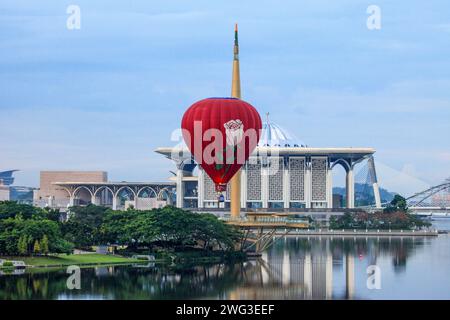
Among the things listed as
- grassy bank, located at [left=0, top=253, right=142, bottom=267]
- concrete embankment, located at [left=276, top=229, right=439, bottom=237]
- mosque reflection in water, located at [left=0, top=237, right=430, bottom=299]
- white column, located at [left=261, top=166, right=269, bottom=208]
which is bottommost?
mosque reflection in water, located at [left=0, top=237, right=430, bottom=299]

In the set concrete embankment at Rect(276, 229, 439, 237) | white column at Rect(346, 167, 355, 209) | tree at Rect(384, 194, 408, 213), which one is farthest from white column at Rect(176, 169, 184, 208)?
tree at Rect(384, 194, 408, 213)

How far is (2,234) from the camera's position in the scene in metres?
87.6

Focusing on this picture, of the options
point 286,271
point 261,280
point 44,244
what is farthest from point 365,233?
point 44,244

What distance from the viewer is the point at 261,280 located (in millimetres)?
81875

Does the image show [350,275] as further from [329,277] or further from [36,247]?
[36,247]

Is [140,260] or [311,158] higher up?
[311,158]

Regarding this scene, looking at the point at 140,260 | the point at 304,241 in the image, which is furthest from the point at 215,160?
the point at 304,241

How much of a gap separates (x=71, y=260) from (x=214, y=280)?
14.6 metres

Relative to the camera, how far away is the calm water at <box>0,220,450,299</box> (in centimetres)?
7100

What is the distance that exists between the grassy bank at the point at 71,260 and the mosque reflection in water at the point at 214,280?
2.99 metres

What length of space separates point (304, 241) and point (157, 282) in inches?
2721

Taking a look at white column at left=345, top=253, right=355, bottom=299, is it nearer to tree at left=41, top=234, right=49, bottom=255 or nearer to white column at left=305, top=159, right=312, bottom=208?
tree at left=41, top=234, right=49, bottom=255

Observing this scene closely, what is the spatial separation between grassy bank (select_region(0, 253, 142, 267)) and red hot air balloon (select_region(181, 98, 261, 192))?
13.3 meters
